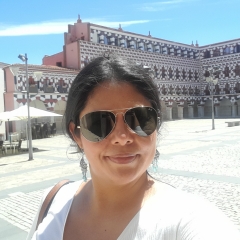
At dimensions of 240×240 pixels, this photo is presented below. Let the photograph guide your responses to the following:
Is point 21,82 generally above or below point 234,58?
below

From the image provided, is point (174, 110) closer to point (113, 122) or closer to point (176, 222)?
point (113, 122)

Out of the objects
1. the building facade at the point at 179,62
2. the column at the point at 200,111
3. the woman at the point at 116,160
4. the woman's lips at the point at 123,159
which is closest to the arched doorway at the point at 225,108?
the building facade at the point at 179,62

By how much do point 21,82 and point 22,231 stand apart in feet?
72.6

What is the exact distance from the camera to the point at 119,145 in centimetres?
155

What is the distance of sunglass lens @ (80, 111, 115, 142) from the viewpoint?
160 centimetres

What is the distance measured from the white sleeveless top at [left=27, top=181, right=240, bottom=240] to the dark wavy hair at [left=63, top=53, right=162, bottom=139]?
1.77ft

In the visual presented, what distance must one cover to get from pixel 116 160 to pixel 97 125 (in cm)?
22

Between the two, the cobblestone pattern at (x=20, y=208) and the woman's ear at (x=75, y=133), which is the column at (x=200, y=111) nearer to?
the cobblestone pattern at (x=20, y=208)

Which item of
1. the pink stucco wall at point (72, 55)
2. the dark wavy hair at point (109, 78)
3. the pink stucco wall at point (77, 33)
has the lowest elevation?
the dark wavy hair at point (109, 78)

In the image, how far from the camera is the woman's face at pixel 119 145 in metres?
1.53

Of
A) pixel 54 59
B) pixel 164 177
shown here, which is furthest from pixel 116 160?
pixel 54 59

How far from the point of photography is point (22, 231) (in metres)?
5.32

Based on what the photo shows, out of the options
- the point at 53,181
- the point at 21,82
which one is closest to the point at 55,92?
the point at 21,82

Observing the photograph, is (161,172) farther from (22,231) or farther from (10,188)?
(22,231)
